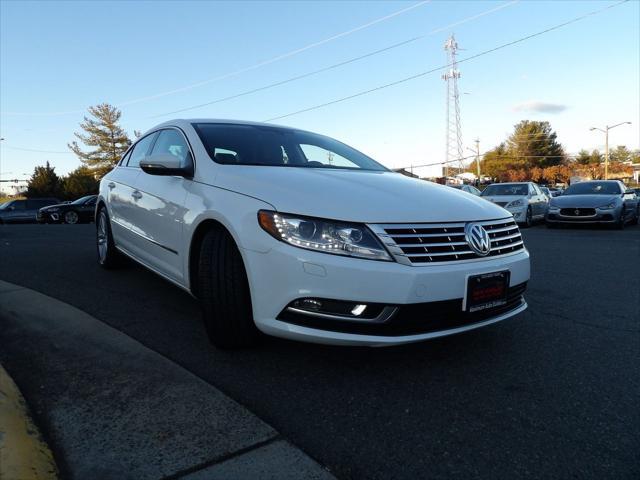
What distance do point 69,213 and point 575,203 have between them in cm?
1955

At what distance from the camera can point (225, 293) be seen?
2.39 metres

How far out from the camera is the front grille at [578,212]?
11.2 meters

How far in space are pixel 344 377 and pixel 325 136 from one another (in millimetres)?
2483

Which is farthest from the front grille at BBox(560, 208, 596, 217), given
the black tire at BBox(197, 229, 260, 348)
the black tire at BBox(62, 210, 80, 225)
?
the black tire at BBox(62, 210, 80, 225)

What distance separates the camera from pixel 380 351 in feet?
8.72

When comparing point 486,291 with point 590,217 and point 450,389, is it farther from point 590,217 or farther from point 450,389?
point 590,217

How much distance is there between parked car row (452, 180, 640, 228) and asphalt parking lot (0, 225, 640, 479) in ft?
27.2

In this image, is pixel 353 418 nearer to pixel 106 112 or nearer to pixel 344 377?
pixel 344 377

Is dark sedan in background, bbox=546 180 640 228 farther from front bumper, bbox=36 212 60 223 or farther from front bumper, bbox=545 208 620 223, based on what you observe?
front bumper, bbox=36 212 60 223

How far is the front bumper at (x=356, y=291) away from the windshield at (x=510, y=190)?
40.4ft

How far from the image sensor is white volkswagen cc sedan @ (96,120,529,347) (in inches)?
81.4

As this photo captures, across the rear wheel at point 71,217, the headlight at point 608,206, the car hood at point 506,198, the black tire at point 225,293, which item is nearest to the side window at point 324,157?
the black tire at point 225,293

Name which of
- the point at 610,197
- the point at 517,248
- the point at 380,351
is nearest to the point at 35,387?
the point at 380,351

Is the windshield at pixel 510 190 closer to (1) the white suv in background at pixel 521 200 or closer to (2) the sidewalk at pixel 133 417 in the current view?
(1) the white suv in background at pixel 521 200
